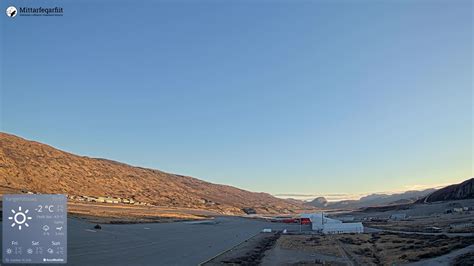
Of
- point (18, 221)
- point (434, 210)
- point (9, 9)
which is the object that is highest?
point (9, 9)

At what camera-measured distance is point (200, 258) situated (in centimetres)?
4450

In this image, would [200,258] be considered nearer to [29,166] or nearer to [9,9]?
[9,9]

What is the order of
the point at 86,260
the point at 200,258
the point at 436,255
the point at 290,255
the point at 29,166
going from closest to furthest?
the point at 86,260 < the point at 436,255 < the point at 200,258 < the point at 290,255 < the point at 29,166

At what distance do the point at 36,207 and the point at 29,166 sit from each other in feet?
660

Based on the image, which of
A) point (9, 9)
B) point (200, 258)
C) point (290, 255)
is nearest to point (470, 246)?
point (290, 255)
